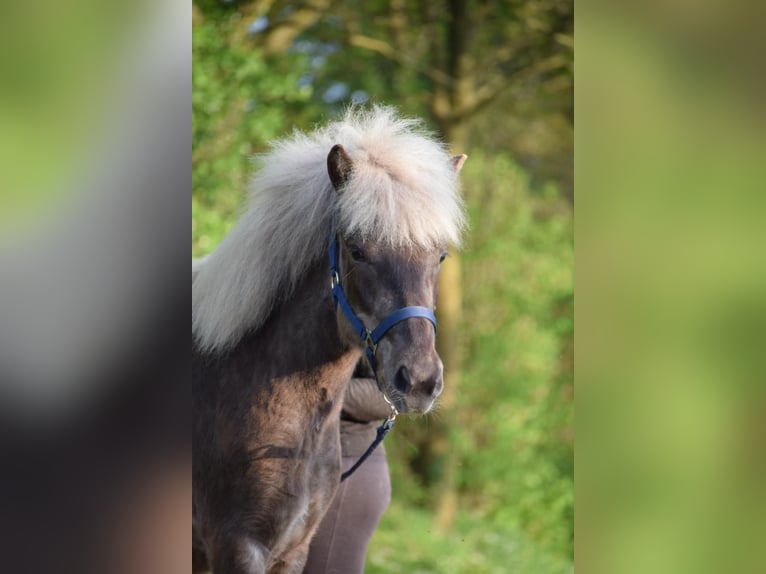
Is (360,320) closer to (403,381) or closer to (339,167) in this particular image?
(403,381)

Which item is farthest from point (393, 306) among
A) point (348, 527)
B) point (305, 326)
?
point (348, 527)

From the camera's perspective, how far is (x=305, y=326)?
2.40m

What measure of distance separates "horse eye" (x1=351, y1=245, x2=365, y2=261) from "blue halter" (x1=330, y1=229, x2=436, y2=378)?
8 cm

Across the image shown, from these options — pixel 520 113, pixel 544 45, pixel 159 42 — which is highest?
pixel 159 42

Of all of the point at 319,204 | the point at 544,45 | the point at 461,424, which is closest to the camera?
the point at 319,204

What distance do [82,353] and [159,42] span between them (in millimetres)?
284

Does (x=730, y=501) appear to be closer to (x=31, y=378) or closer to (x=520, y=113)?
(x=31, y=378)

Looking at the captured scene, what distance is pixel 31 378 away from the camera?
0.78 m

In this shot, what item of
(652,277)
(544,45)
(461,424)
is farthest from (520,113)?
(652,277)

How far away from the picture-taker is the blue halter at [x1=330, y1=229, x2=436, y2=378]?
216cm

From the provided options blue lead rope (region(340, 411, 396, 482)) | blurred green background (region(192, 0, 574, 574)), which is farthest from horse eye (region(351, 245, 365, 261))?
blurred green background (region(192, 0, 574, 574))

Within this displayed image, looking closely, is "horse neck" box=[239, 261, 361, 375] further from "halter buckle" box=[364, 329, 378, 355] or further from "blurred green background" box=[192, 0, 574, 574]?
"blurred green background" box=[192, 0, 574, 574]

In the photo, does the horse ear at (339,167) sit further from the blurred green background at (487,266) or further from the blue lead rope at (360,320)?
the blurred green background at (487,266)

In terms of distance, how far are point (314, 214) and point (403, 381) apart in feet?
1.87
